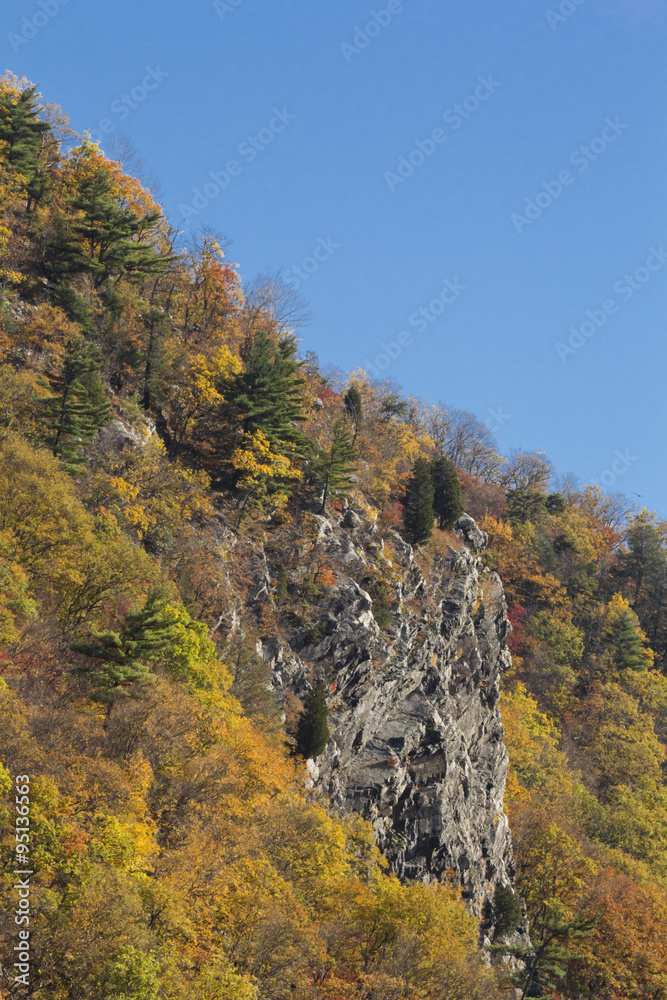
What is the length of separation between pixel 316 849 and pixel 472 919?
717 centimetres

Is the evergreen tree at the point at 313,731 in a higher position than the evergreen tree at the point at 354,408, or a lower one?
lower

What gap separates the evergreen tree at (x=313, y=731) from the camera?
31.2m

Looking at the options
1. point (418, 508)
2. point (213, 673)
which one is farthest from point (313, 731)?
point (418, 508)

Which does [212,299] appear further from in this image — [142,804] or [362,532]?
[142,804]

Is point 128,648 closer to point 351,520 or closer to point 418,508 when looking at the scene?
point 351,520

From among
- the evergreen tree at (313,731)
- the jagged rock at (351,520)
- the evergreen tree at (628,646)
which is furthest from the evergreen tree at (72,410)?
the evergreen tree at (628,646)

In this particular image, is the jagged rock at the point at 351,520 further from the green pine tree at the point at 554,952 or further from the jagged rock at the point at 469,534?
the green pine tree at the point at 554,952

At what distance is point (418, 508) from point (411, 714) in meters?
13.7

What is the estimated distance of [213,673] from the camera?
86.6ft

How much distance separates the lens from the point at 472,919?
80.4ft

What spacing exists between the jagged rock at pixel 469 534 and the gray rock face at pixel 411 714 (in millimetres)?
5131

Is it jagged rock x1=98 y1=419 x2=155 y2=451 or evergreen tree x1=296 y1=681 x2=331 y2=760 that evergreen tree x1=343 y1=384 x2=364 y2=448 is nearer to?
jagged rock x1=98 y1=419 x2=155 y2=451

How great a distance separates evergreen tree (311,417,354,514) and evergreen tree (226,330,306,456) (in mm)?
2042

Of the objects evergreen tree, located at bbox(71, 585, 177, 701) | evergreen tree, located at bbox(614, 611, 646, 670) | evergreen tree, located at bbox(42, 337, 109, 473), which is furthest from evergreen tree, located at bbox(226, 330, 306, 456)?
evergreen tree, located at bbox(614, 611, 646, 670)
